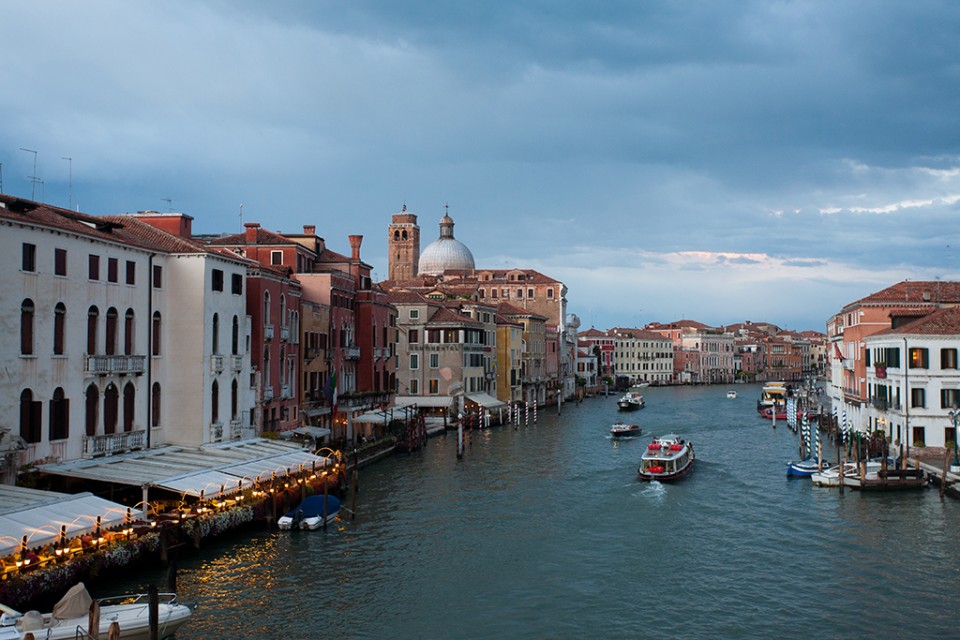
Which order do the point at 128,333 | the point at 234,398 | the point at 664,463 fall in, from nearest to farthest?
the point at 128,333, the point at 234,398, the point at 664,463

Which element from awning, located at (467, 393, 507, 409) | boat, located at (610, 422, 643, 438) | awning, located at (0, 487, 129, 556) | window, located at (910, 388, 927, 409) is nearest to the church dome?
awning, located at (467, 393, 507, 409)

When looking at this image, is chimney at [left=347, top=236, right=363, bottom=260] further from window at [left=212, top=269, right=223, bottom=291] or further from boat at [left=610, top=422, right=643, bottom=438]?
boat at [left=610, top=422, right=643, bottom=438]

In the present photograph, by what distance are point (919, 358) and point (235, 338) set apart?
26.0m

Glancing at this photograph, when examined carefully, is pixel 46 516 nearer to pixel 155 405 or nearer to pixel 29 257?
pixel 29 257

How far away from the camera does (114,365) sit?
26703mm

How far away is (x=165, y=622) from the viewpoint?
682 inches

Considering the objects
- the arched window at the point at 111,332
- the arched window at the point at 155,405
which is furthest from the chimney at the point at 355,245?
the arched window at the point at 111,332

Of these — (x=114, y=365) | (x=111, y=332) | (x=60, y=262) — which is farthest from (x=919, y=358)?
(x=60, y=262)

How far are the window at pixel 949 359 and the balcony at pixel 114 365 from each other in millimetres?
29122

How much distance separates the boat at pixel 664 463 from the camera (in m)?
37.3

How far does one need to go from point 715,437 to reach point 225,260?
35.5 m

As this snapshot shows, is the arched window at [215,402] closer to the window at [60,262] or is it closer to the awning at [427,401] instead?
the window at [60,262]

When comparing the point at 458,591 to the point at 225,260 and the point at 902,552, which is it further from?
the point at 225,260

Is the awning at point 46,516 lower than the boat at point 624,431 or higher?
higher
